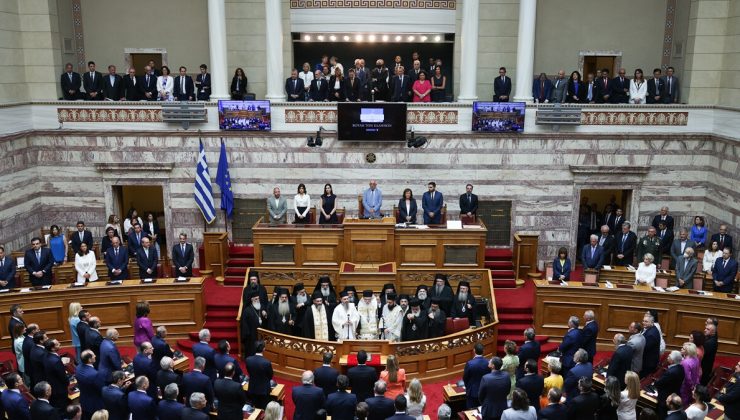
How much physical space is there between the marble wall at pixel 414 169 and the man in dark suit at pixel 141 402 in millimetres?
9327

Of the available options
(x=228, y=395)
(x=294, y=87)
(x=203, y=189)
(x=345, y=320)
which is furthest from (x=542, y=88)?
(x=228, y=395)

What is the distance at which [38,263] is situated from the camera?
48.3 feet

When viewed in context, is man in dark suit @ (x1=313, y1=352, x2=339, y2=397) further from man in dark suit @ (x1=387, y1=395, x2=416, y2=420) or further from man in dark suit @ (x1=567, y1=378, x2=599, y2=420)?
man in dark suit @ (x1=567, y1=378, x2=599, y2=420)

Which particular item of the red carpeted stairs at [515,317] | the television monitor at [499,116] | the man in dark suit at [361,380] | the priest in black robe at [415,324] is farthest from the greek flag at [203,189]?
the man in dark suit at [361,380]

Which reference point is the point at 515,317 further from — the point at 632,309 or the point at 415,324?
the point at 415,324

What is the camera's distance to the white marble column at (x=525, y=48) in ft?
58.3

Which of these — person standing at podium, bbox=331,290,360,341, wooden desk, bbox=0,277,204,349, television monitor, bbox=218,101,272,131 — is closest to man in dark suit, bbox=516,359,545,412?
person standing at podium, bbox=331,290,360,341

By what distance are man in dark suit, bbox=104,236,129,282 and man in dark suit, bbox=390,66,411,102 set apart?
7.50 meters

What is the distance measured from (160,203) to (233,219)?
17.0ft

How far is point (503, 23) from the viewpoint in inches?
778

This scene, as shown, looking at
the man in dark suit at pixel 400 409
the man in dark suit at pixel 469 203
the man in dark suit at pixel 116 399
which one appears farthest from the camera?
the man in dark suit at pixel 469 203

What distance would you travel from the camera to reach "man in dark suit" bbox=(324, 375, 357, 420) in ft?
31.1

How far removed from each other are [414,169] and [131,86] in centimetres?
771

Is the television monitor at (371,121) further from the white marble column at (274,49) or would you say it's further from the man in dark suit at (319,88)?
the white marble column at (274,49)
